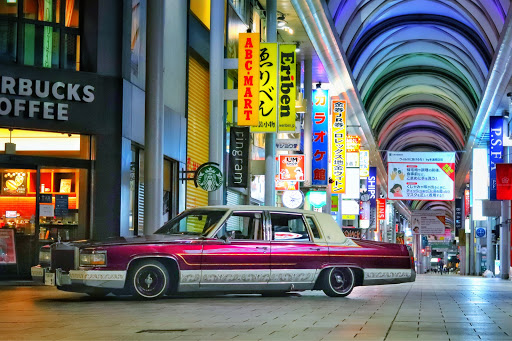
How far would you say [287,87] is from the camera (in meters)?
25.0

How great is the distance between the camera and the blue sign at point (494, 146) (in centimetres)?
3794

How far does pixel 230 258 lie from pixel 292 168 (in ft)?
66.0

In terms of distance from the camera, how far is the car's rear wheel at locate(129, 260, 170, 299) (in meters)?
13.0

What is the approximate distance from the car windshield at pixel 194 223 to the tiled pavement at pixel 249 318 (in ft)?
3.40

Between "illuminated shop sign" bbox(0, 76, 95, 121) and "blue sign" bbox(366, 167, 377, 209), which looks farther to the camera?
"blue sign" bbox(366, 167, 377, 209)

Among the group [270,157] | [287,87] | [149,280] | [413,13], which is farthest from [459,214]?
[149,280]

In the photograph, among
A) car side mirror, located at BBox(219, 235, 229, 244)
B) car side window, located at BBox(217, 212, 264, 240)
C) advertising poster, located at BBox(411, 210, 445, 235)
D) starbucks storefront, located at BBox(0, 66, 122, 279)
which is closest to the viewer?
car side mirror, located at BBox(219, 235, 229, 244)

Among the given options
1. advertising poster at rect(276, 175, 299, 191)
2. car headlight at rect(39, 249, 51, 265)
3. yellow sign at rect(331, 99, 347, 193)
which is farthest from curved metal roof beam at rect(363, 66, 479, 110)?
car headlight at rect(39, 249, 51, 265)

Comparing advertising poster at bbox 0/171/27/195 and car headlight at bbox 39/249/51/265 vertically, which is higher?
advertising poster at bbox 0/171/27/195

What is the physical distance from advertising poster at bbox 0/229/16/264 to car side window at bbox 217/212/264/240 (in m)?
6.22

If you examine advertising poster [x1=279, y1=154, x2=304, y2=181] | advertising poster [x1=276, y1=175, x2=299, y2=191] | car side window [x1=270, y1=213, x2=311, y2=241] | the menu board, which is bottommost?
car side window [x1=270, y1=213, x2=311, y2=241]

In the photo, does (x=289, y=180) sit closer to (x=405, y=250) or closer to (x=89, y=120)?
(x=89, y=120)

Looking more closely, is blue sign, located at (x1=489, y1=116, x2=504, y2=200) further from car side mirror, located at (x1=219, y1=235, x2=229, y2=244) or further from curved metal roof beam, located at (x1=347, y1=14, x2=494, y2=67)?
car side mirror, located at (x1=219, y1=235, x2=229, y2=244)

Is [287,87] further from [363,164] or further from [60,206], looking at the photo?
[363,164]
